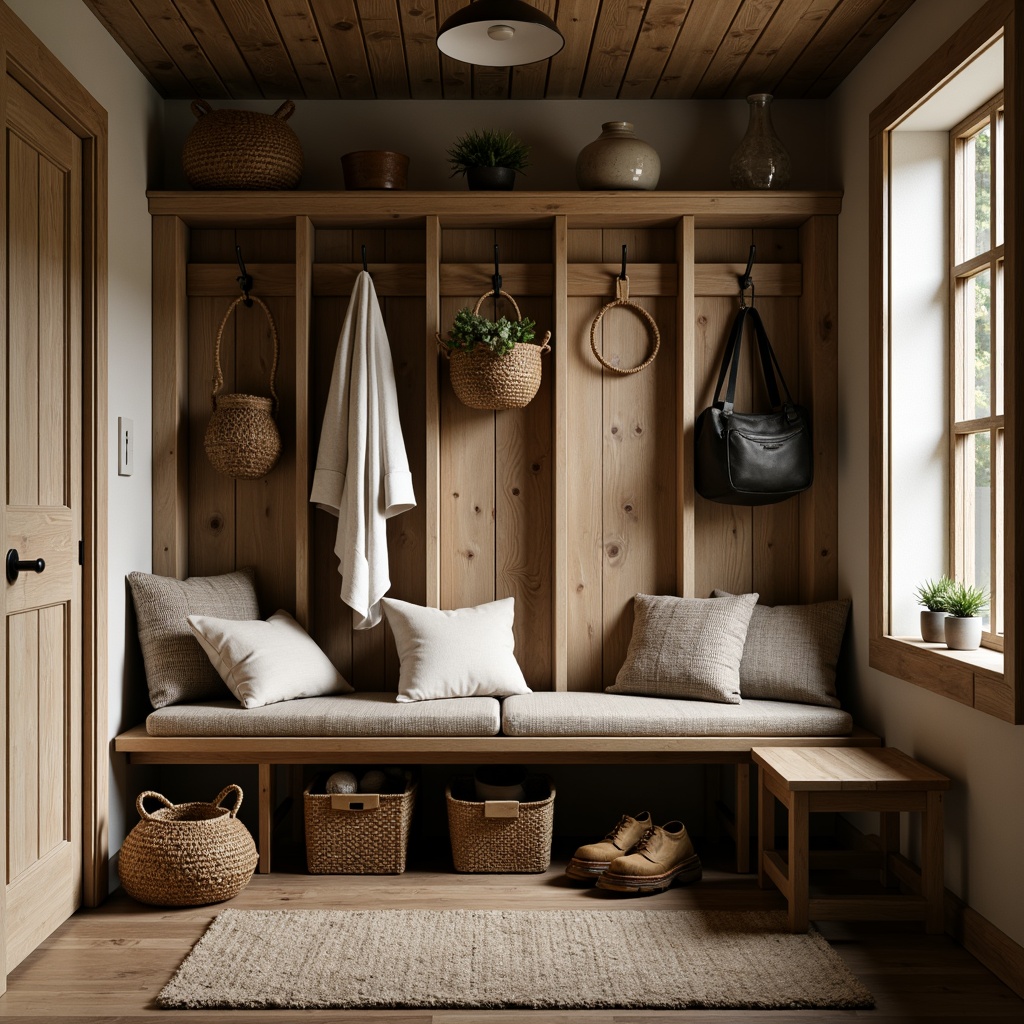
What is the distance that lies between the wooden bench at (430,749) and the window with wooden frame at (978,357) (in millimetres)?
661

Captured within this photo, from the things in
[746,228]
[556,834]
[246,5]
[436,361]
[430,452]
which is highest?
[246,5]

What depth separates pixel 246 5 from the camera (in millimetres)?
2875

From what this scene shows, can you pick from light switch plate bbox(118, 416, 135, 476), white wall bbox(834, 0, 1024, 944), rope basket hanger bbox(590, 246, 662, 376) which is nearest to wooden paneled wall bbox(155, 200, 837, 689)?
rope basket hanger bbox(590, 246, 662, 376)

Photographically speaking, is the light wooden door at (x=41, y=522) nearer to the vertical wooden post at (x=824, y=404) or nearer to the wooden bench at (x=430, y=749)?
the wooden bench at (x=430, y=749)

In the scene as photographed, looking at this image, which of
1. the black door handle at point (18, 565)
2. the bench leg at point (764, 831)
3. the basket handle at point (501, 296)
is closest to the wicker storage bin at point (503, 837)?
the bench leg at point (764, 831)

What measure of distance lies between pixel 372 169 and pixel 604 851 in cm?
235

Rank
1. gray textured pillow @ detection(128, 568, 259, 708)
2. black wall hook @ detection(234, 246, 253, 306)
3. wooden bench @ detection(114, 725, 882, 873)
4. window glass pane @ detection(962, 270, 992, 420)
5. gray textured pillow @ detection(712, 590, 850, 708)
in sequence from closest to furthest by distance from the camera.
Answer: window glass pane @ detection(962, 270, 992, 420) → wooden bench @ detection(114, 725, 882, 873) → gray textured pillow @ detection(128, 568, 259, 708) → gray textured pillow @ detection(712, 590, 850, 708) → black wall hook @ detection(234, 246, 253, 306)

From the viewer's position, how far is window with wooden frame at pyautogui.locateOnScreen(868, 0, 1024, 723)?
2693 millimetres

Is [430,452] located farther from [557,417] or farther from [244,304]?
[244,304]

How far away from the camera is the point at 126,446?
10.2ft

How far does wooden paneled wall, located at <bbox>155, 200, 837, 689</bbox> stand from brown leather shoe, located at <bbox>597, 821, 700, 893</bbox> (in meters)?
0.68

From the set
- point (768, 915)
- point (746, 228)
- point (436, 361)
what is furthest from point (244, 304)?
point (768, 915)

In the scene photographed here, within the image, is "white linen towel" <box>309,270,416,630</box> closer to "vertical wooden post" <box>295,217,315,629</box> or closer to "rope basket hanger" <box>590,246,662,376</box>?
"vertical wooden post" <box>295,217,315,629</box>

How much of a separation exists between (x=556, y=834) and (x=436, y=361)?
67.1 inches
